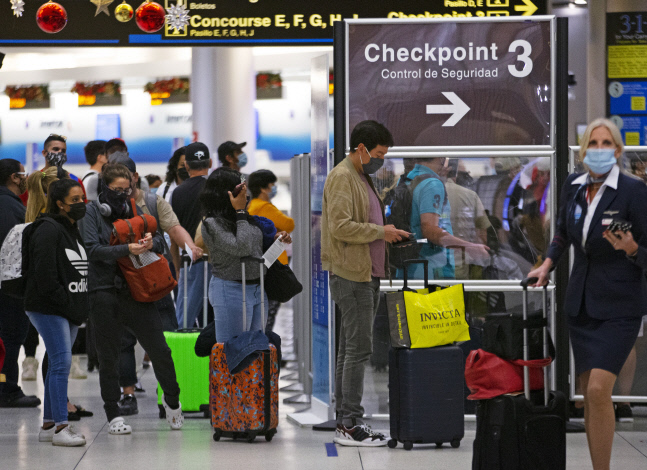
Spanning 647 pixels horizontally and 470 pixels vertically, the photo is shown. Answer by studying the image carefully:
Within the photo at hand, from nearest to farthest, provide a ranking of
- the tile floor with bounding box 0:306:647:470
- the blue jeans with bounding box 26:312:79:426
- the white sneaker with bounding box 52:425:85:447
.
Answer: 1. the tile floor with bounding box 0:306:647:470
2. the blue jeans with bounding box 26:312:79:426
3. the white sneaker with bounding box 52:425:85:447

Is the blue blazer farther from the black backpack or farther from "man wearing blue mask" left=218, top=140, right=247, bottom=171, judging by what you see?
"man wearing blue mask" left=218, top=140, right=247, bottom=171

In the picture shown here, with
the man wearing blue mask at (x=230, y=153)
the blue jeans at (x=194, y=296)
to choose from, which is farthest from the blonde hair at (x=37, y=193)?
the man wearing blue mask at (x=230, y=153)

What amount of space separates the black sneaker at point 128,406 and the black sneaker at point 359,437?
5.26ft

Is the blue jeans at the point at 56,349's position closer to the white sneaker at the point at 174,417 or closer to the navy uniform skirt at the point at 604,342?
the white sneaker at the point at 174,417

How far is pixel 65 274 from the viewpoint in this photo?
505cm

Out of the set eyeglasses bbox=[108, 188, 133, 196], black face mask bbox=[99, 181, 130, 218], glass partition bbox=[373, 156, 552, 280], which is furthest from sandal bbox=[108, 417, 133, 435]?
glass partition bbox=[373, 156, 552, 280]

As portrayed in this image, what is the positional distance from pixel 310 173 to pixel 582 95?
12.4 ft

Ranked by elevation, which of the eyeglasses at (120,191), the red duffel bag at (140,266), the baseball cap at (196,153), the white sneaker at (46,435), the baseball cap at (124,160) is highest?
the baseball cap at (196,153)

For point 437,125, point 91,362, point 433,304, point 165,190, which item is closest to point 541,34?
point 437,125

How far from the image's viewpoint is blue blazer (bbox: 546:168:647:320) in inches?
154

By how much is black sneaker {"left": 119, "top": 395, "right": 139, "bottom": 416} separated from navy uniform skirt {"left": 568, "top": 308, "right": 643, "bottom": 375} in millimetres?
3158

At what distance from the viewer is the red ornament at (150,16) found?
25.4 ft

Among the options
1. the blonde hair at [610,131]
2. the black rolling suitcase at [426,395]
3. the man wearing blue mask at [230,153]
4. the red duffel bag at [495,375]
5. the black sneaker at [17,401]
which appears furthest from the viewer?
the man wearing blue mask at [230,153]

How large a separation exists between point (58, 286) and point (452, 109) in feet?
7.81
